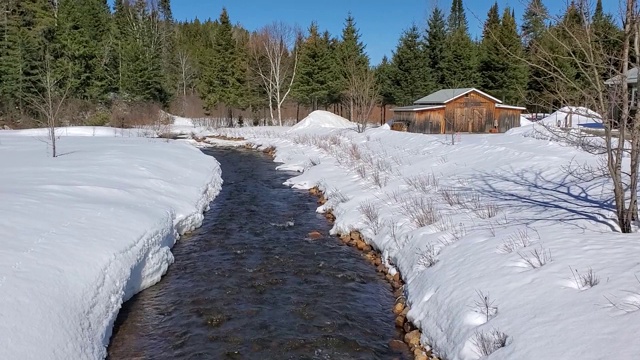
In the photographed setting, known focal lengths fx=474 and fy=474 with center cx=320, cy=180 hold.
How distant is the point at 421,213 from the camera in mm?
10094

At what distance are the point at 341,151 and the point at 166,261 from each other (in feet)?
50.0

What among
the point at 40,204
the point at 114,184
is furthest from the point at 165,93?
the point at 40,204

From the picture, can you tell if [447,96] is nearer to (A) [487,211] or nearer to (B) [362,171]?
(B) [362,171]

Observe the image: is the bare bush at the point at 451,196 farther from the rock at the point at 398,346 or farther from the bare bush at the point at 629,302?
the bare bush at the point at 629,302

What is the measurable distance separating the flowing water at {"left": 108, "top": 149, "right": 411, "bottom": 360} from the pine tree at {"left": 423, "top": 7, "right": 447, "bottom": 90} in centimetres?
3722

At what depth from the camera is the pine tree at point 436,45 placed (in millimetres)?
45566

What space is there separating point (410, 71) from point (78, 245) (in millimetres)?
39307

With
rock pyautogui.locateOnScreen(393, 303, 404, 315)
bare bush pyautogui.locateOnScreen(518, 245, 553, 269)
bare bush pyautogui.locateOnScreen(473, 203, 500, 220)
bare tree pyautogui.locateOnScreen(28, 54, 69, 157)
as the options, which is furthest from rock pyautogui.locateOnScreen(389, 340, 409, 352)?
bare tree pyautogui.locateOnScreen(28, 54, 69, 157)

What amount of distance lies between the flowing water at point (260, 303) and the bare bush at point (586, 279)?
227 centimetres

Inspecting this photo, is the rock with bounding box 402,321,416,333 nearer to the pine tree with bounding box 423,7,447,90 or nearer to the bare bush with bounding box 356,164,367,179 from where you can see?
the bare bush with bounding box 356,164,367,179

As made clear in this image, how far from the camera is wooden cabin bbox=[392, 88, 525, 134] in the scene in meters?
32.3

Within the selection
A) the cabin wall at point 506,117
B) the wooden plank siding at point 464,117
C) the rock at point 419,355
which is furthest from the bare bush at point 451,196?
the cabin wall at point 506,117

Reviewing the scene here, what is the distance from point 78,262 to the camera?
6.52m

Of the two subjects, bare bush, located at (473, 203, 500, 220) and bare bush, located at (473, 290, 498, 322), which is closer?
bare bush, located at (473, 290, 498, 322)
